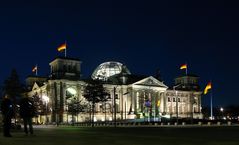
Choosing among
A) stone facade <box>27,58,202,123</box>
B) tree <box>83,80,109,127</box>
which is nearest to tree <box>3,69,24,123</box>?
stone facade <box>27,58,202,123</box>

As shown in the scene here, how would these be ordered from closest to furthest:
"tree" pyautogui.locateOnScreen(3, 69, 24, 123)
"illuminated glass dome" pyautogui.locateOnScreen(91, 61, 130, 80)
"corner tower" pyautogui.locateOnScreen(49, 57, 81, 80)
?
"tree" pyautogui.locateOnScreen(3, 69, 24, 123) → "corner tower" pyautogui.locateOnScreen(49, 57, 81, 80) → "illuminated glass dome" pyautogui.locateOnScreen(91, 61, 130, 80)

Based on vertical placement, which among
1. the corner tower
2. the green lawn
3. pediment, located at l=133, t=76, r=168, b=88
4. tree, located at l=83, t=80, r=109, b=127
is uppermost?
the corner tower

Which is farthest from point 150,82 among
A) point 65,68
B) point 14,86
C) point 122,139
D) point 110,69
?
point 122,139

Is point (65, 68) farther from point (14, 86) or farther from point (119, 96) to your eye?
point (119, 96)

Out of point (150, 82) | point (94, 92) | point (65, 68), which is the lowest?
point (94, 92)

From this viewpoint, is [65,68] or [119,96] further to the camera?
[119,96]

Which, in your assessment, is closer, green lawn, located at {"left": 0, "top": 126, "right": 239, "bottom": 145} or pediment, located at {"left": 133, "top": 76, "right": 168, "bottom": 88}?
green lawn, located at {"left": 0, "top": 126, "right": 239, "bottom": 145}

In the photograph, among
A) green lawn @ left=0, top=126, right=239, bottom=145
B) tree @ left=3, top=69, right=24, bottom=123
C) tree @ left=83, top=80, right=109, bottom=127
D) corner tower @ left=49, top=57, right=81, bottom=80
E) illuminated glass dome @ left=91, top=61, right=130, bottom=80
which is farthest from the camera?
illuminated glass dome @ left=91, top=61, right=130, bottom=80

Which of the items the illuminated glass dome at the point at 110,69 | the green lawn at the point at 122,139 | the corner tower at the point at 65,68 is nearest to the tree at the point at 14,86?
the corner tower at the point at 65,68

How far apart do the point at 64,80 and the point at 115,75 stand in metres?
26.0

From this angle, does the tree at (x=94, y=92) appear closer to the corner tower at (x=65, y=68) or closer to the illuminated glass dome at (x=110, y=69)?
the corner tower at (x=65, y=68)

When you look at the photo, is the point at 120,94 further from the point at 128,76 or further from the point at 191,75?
the point at 191,75

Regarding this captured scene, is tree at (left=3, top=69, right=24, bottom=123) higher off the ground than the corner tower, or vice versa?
the corner tower

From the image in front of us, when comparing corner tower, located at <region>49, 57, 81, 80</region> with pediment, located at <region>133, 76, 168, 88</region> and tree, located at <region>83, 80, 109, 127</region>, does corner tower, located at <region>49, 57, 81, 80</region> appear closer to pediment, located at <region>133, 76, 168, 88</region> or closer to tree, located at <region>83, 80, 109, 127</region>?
pediment, located at <region>133, 76, 168, 88</region>
